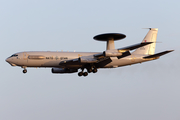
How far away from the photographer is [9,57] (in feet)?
160

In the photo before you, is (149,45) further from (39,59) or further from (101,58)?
(39,59)

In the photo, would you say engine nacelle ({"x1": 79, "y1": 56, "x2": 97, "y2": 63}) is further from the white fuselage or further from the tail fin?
the tail fin

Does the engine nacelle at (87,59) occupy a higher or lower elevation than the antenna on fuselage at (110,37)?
lower

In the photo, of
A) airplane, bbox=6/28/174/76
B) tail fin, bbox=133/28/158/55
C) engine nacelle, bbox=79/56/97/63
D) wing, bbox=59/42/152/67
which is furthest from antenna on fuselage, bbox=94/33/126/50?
tail fin, bbox=133/28/158/55

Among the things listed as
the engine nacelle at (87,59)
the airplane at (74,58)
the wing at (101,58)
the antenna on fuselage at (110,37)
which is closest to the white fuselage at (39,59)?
the airplane at (74,58)

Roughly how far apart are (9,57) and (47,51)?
7453 mm

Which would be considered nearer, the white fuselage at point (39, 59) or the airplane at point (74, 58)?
the airplane at point (74, 58)

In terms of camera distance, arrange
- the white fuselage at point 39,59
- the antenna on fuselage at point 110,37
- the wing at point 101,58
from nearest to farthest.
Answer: the wing at point 101,58
the antenna on fuselage at point 110,37
the white fuselage at point 39,59

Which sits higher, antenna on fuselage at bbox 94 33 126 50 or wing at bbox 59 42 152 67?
antenna on fuselage at bbox 94 33 126 50

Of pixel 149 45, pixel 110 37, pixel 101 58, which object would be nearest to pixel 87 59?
pixel 101 58

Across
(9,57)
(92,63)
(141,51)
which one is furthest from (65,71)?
(141,51)

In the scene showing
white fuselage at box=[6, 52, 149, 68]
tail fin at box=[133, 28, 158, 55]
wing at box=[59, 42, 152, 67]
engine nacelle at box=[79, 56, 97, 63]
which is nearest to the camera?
wing at box=[59, 42, 152, 67]

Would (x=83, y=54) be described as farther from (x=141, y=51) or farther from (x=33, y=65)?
(x=141, y=51)

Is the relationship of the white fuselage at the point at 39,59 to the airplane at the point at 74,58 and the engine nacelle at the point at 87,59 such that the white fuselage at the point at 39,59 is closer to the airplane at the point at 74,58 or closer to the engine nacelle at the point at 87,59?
the airplane at the point at 74,58
